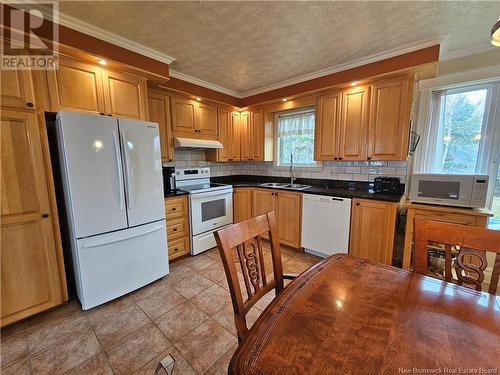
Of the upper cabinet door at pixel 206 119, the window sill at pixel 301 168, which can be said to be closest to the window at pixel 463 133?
the window sill at pixel 301 168

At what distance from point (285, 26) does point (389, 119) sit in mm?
1500

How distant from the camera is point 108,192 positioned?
1.84 metres

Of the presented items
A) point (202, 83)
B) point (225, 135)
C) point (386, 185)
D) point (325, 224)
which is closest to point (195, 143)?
point (225, 135)

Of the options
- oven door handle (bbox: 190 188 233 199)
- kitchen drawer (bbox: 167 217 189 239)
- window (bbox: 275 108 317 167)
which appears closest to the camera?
kitchen drawer (bbox: 167 217 189 239)

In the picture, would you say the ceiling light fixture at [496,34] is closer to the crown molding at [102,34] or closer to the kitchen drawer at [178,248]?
the crown molding at [102,34]

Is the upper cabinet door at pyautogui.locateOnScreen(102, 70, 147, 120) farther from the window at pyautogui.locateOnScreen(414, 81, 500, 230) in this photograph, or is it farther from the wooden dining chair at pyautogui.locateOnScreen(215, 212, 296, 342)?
the window at pyautogui.locateOnScreen(414, 81, 500, 230)

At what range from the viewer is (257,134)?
142 inches

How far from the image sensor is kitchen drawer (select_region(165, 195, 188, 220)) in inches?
101

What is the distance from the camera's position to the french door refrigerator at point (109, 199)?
170 cm

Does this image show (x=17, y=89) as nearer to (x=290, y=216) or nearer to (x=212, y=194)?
(x=212, y=194)

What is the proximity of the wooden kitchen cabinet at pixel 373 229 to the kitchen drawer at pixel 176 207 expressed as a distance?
2108mm

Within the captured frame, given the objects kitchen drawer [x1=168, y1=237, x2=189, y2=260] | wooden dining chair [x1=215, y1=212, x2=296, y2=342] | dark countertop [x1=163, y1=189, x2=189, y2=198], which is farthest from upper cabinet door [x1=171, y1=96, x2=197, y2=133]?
wooden dining chair [x1=215, y1=212, x2=296, y2=342]

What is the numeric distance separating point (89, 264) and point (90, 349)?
25.1 inches

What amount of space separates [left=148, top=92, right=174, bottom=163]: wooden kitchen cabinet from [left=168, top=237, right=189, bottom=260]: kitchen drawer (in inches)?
42.9
